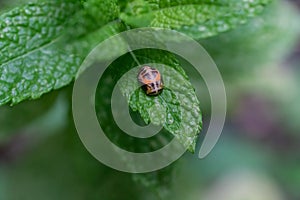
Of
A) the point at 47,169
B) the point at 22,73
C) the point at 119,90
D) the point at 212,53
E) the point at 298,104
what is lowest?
the point at 298,104

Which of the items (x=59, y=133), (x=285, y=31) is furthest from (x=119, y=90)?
(x=285, y=31)

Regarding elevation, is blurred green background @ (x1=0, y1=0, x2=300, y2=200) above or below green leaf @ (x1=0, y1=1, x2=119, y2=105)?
below

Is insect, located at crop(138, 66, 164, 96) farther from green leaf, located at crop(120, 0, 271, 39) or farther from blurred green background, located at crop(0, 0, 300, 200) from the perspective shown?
blurred green background, located at crop(0, 0, 300, 200)

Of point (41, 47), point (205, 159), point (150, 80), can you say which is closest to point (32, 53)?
point (41, 47)

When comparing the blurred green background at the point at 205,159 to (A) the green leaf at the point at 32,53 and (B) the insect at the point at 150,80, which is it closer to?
(A) the green leaf at the point at 32,53

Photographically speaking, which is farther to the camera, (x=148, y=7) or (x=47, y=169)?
(x=47, y=169)

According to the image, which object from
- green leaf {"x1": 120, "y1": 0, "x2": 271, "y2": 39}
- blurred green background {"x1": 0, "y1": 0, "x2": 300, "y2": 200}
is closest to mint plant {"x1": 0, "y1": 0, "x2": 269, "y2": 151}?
green leaf {"x1": 120, "y1": 0, "x2": 271, "y2": 39}

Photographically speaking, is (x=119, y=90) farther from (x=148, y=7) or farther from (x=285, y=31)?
(x=285, y=31)
